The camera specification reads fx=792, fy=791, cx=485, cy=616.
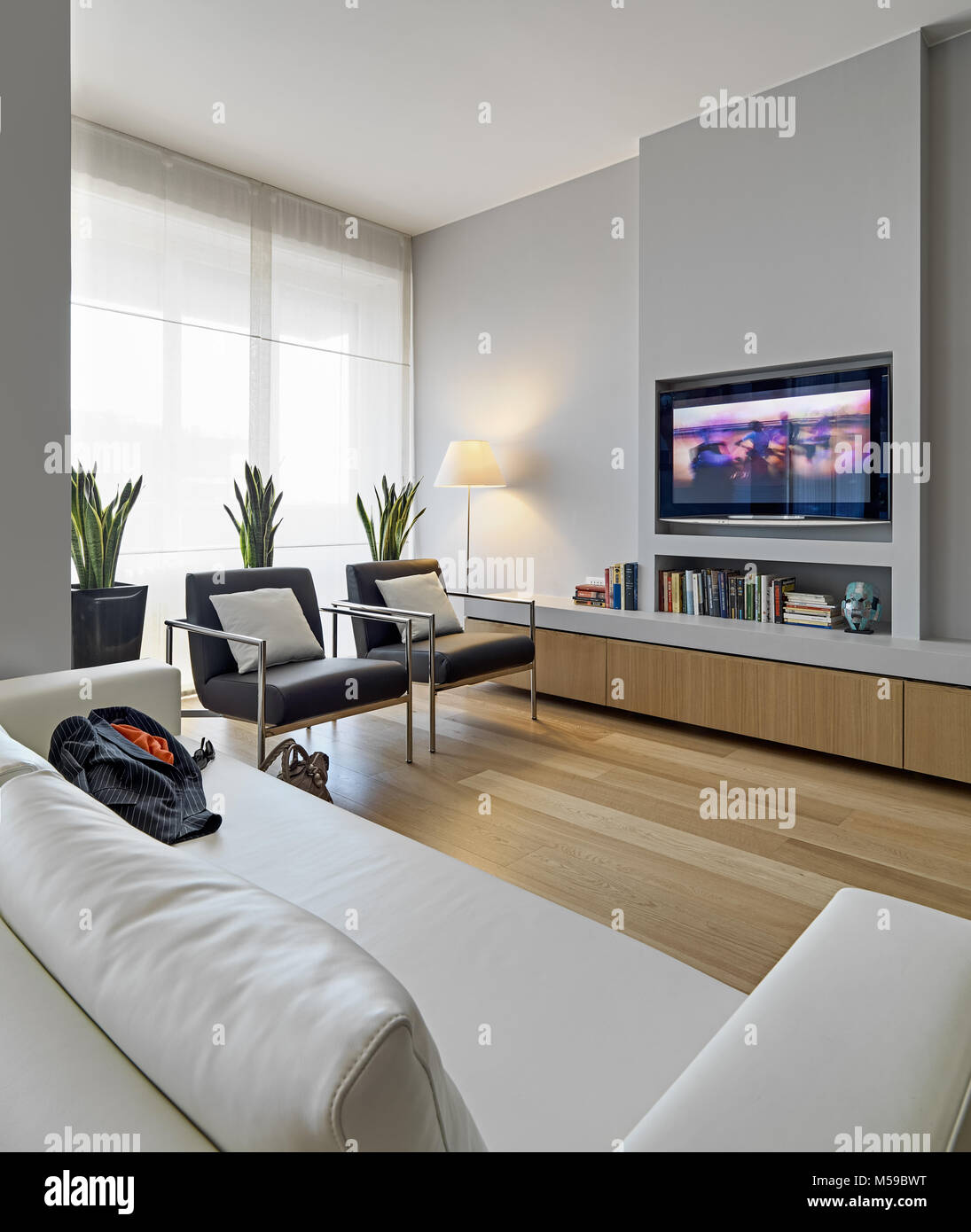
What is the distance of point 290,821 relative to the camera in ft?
5.80

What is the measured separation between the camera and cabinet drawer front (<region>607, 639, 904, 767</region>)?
3.17m

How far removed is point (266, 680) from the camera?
2.86m

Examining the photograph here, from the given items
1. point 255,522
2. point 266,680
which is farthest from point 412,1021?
point 255,522

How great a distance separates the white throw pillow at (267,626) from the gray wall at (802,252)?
193 cm

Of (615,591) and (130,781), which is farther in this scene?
(615,591)

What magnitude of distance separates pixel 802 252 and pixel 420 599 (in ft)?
7.76

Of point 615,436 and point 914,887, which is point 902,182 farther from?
point 914,887

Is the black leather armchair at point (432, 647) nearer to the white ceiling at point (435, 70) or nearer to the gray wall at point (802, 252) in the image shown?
the gray wall at point (802, 252)

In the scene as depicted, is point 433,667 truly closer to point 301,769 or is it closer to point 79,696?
point 301,769

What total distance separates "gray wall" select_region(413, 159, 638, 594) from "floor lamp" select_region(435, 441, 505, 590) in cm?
35

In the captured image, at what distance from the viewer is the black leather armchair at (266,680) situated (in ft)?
9.14

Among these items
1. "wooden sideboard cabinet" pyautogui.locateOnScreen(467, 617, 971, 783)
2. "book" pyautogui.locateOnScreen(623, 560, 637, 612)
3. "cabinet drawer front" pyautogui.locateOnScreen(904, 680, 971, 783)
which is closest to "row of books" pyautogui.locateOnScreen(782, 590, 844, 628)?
"wooden sideboard cabinet" pyautogui.locateOnScreen(467, 617, 971, 783)

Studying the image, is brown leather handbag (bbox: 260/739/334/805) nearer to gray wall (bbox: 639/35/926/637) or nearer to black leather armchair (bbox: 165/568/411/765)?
black leather armchair (bbox: 165/568/411/765)
